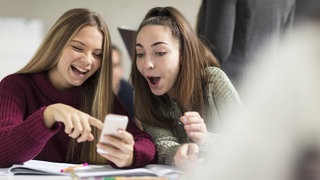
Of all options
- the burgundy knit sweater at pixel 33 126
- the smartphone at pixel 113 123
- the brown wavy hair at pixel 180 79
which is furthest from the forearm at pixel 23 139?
the brown wavy hair at pixel 180 79

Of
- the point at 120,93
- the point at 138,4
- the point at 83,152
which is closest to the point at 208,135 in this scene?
the point at 83,152

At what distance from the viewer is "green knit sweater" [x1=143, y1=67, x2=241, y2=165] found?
45.9 inches

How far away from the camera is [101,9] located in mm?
3605

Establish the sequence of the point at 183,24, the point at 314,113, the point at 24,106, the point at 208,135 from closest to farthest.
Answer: the point at 314,113, the point at 208,135, the point at 24,106, the point at 183,24

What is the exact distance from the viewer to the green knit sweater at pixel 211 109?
3.83 ft

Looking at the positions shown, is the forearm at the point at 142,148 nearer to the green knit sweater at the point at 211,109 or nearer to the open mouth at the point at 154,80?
the green knit sweater at the point at 211,109

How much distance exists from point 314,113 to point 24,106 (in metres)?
0.84

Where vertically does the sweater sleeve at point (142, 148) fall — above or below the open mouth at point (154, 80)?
below

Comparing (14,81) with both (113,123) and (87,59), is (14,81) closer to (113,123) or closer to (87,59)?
(87,59)

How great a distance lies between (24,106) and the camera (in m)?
1.13

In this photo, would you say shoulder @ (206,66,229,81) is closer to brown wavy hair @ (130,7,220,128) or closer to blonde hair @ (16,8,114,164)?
brown wavy hair @ (130,7,220,128)

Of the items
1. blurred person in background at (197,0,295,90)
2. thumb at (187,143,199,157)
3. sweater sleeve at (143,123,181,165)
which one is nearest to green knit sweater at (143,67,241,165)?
sweater sleeve at (143,123,181,165)

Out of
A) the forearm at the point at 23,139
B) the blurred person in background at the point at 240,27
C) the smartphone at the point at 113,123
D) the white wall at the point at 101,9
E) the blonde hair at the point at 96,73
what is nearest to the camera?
the smartphone at the point at 113,123

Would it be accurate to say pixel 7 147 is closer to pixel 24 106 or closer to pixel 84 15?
pixel 24 106
